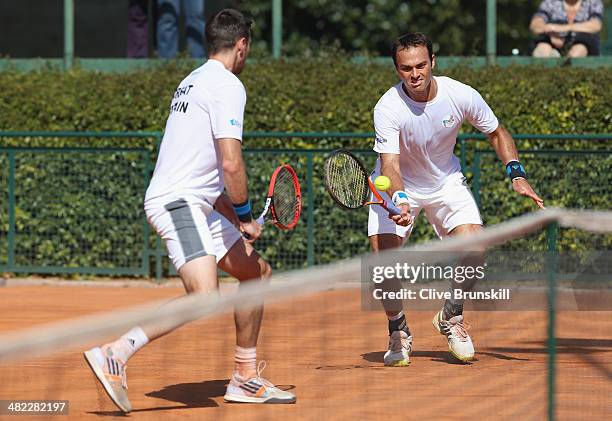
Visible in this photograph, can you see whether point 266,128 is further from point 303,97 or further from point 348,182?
point 348,182

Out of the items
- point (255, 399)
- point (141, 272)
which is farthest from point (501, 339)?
point (141, 272)

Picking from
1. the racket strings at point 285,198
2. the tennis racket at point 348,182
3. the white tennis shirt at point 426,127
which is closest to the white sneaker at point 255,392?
the racket strings at point 285,198

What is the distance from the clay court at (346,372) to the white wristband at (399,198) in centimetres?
69

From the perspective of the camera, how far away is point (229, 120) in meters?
6.98

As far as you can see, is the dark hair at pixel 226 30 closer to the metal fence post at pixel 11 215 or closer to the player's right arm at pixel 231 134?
the player's right arm at pixel 231 134

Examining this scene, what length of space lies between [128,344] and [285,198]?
1.99 metres

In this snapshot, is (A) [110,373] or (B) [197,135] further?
(B) [197,135]

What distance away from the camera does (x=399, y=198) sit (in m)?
8.14

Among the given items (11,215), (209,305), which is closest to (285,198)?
(209,305)

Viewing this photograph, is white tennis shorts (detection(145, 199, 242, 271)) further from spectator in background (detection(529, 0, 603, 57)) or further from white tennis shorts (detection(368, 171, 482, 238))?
spectator in background (detection(529, 0, 603, 57))

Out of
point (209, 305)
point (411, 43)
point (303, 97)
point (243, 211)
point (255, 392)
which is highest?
point (411, 43)

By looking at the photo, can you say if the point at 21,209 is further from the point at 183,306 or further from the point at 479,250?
the point at 183,306

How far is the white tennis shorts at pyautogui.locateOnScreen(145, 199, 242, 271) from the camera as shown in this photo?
697cm

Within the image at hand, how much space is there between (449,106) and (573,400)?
111 inches
